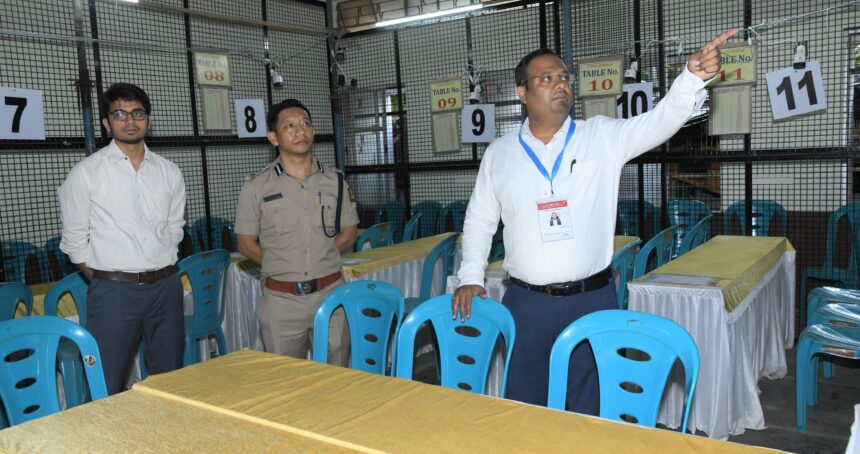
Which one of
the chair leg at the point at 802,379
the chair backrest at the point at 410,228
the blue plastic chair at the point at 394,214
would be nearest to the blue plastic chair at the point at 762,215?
the chair leg at the point at 802,379

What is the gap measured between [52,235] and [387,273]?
376 cm

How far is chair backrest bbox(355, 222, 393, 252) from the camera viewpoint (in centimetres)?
598

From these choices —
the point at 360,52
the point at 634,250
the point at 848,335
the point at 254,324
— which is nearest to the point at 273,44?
the point at 360,52

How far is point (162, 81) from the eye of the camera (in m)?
7.11

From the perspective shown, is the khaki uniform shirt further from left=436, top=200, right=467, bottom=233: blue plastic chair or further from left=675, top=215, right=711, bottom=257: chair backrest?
left=436, top=200, right=467, bottom=233: blue plastic chair

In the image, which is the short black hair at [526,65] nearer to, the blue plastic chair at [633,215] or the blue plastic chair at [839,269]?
the blue plastic chair at [839,269]

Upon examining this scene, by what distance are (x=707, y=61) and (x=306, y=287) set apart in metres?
1.93

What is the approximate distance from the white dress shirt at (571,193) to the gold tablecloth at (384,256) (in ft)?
6.04

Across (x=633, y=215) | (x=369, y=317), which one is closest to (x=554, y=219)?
(x=369, y=317)

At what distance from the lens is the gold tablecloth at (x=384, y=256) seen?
4320mm

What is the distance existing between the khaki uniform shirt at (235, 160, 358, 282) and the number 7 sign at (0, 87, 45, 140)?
2.21 metres

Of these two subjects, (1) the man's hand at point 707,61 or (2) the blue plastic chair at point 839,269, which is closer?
(1) the man's hand at point 707,61

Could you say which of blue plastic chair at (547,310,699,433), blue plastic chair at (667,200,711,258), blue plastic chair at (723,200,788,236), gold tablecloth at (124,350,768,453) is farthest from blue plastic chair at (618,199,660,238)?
gold tablecloth at (124,350,768,453)

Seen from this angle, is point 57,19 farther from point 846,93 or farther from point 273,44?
point 846,93
